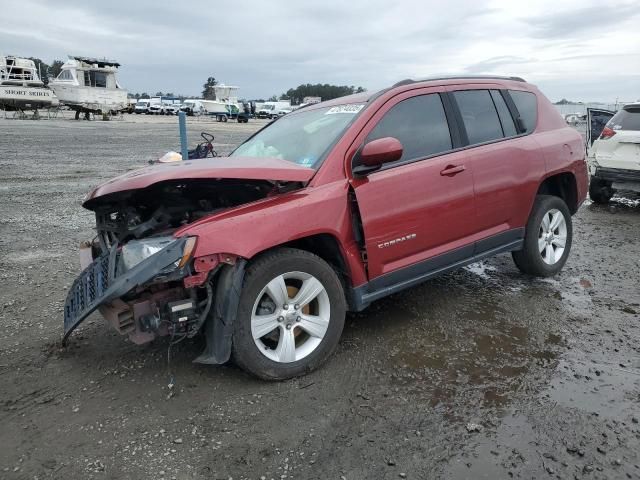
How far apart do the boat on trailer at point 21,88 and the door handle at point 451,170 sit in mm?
39840

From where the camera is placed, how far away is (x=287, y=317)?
3174 millimetres

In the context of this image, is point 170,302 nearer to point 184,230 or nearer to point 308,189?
point 184,230

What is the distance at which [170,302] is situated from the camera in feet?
9.56

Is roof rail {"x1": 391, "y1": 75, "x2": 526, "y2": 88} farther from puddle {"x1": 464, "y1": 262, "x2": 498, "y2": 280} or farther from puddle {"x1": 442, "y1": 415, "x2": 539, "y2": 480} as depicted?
puddle {"x1": 442, "y1": 415, "x2": 539, "y2": 480}

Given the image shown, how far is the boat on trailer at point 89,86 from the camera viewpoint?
130ft

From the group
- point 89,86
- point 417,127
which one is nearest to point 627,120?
point 417,127

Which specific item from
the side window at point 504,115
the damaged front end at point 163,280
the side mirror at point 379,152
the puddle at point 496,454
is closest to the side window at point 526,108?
the side window at point 504,115

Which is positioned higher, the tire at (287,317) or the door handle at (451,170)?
the door handle at (451,170)

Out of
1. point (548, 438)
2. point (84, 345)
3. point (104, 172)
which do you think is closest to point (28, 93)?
point (104, 172)

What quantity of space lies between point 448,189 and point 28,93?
4021 cm

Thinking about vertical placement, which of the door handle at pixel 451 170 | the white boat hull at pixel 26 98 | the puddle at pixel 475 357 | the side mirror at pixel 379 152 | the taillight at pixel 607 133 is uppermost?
the white boat hull at pixel 26 98

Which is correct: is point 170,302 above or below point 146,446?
above

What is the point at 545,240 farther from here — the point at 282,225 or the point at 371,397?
the point at 282,225

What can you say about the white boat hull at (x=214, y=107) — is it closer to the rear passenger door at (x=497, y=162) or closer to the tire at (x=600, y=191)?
the tire at (x=600, y=191)
